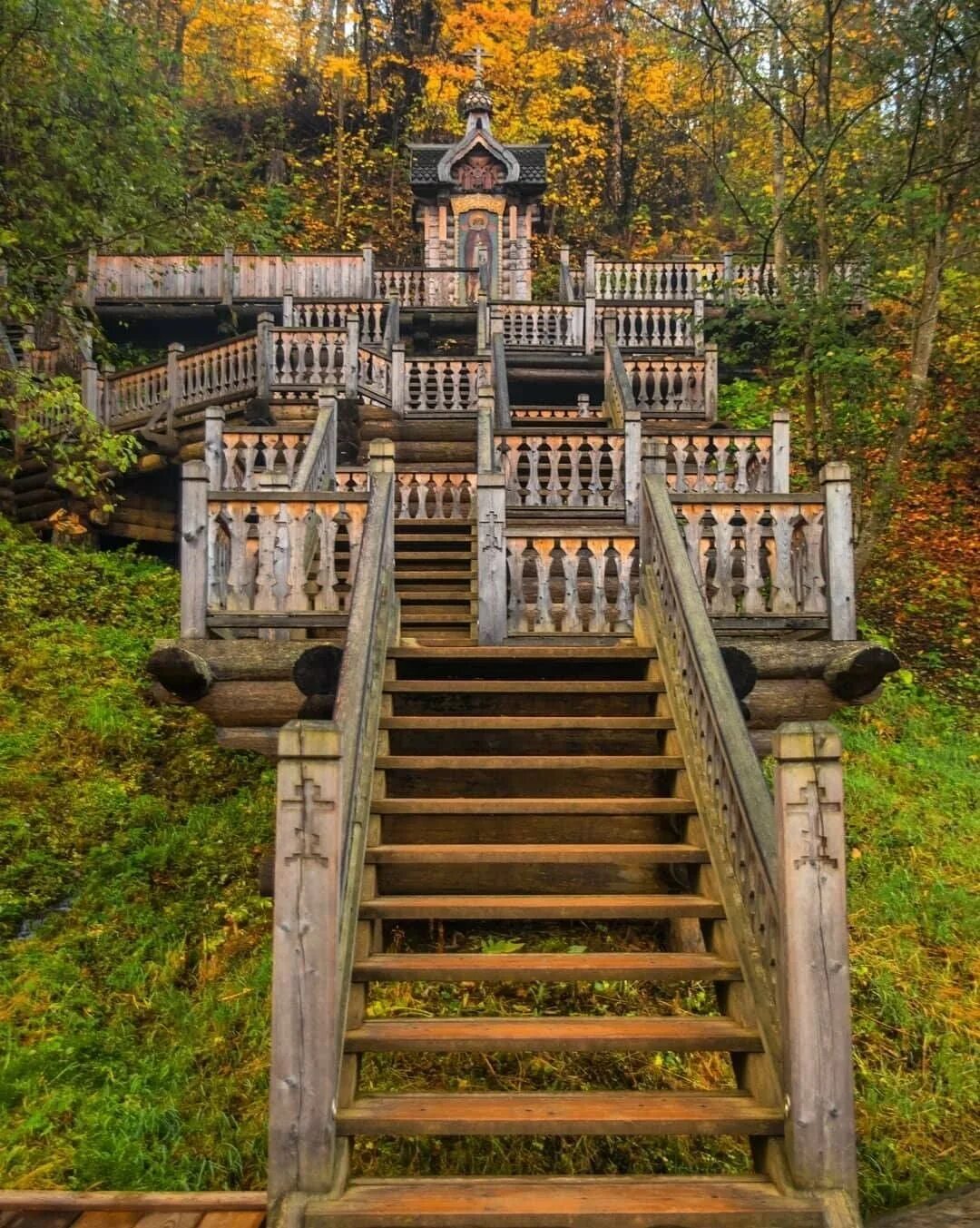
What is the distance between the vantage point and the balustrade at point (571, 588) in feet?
22.4

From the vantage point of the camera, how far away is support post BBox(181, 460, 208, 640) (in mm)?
6152

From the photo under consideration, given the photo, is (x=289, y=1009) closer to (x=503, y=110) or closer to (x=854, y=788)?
(x=854, y=788)

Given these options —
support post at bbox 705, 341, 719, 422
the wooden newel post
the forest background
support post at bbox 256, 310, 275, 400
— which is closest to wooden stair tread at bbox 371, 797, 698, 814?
the wooden newel post

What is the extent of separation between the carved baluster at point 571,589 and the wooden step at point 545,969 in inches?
122

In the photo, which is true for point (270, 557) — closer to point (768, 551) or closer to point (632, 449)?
point (768, 551)

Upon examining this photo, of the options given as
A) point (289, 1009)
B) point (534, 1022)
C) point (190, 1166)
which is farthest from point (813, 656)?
point (190, 1166)

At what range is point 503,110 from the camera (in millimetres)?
31156

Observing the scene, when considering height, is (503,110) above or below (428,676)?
above

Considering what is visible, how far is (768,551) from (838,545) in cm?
53

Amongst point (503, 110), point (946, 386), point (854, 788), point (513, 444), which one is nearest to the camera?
point (854, 788)

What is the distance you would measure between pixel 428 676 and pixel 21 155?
8391 millimetres

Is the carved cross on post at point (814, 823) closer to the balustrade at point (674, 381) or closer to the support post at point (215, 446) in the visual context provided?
the support post at point (215, 446)

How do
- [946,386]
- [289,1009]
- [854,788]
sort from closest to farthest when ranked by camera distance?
[289,1009] → [854,788] → [946,386]

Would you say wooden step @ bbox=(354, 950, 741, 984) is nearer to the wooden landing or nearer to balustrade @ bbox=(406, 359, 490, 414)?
the wooden landing
